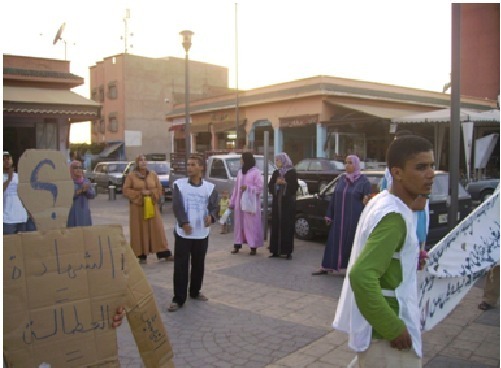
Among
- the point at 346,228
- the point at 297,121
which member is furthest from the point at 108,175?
the point at 346,228

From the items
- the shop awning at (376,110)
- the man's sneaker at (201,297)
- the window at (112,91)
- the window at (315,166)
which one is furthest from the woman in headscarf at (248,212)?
the window at (112,91)

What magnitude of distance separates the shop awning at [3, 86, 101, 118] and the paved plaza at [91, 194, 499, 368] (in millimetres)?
8988

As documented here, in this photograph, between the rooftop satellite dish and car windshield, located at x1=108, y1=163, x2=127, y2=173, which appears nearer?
the rooftop satellite dish

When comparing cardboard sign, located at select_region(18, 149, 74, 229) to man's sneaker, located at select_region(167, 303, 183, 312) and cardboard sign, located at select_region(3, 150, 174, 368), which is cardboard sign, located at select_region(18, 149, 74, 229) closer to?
cardboard sign, located at select_region(3, 150, 174, 368)

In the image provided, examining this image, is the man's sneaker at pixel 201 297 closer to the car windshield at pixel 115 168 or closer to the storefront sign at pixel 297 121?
the storefront sign at pixel 297 121

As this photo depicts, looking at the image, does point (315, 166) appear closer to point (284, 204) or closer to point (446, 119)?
point (446, 119)

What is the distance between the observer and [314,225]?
11.1m

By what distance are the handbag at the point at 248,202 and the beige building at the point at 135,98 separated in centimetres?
3712

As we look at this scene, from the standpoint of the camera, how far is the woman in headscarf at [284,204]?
9180 mm

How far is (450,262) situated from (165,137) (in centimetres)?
4922

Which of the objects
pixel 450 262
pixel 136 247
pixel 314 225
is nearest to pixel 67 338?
pixel 450 262

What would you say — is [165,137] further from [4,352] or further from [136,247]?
[4,352]

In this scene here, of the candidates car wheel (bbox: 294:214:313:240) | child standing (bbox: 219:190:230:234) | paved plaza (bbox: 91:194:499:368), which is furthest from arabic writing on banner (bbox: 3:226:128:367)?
child standing (bbox: 219:190:230:234)

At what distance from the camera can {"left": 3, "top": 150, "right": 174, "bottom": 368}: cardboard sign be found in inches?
86.6
